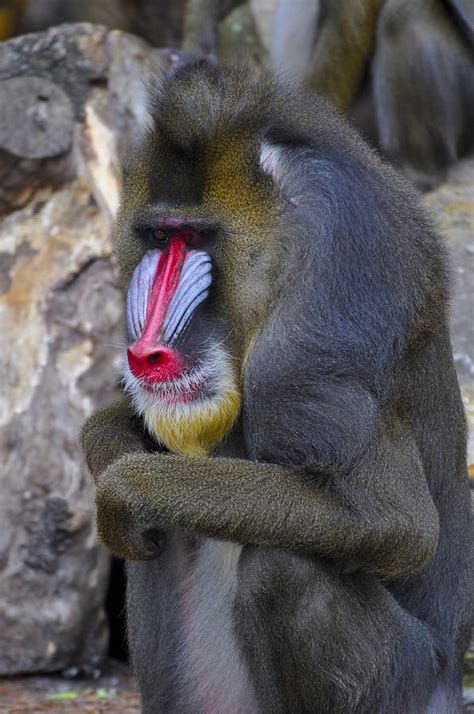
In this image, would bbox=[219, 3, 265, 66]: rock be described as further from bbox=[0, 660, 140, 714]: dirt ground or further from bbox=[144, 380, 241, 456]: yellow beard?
bbox=[144, 380, 241, 456]: yellow beard

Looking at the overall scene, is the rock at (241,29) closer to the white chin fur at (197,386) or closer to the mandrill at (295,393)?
the mandrill at (295,393)

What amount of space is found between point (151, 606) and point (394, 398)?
104 cm

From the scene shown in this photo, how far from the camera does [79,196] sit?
557 centimetres

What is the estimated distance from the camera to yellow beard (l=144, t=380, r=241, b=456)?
3314 mm

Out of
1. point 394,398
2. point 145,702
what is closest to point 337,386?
point 394,398

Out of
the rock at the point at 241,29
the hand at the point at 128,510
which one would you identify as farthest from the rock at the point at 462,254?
the rock at the point at 241,29

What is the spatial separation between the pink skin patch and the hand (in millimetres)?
221

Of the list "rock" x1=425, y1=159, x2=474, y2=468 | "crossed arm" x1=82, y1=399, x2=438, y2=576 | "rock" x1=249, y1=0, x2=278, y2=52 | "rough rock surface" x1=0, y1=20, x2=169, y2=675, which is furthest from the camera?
"rock" x1=249, y1=0, x2=278, y2=52

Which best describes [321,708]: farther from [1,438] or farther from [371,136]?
[371,136]

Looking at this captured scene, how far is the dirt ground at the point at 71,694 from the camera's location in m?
Result: 4.98

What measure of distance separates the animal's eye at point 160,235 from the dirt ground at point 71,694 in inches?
90.8

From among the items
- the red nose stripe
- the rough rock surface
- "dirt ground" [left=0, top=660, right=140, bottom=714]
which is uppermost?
the red nose stripe

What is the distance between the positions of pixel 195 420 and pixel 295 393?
33 centimetres

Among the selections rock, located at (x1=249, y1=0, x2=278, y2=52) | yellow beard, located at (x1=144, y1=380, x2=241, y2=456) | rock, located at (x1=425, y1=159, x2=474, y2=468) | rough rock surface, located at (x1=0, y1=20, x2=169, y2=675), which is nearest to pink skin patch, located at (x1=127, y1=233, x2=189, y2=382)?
yellow beard, located at (x1=144, y1=380, x2=241, y2=456)
